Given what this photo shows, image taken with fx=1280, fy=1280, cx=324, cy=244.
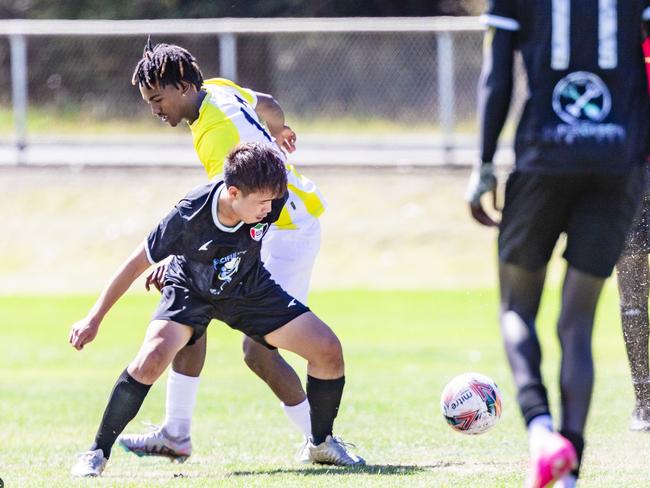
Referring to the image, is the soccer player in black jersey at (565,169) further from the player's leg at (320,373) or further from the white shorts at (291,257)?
the white shorts at (291,257)

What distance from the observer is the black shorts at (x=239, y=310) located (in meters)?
5.54

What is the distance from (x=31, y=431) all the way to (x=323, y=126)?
38.0ft

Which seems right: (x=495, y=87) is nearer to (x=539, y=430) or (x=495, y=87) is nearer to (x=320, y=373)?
(x=539, y=430)

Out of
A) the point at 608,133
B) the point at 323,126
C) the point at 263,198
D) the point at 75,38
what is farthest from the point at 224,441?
the point at 75,38

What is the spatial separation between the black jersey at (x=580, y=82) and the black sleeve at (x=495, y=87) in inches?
2.5

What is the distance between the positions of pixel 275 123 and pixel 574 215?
2447 millimetres

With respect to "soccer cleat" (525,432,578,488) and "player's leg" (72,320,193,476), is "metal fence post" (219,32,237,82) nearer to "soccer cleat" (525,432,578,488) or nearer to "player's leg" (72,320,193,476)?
"player's leg" (72,320,193,476)

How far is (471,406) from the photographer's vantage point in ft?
19.5

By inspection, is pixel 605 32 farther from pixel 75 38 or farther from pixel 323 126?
pixel 75 38

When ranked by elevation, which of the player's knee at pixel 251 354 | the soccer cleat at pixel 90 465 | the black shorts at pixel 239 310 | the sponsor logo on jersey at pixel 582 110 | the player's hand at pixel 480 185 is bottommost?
the soccer cleat at pixel 90 465

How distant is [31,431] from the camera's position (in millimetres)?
7262

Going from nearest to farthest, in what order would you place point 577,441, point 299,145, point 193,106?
point 577,441
point 193,106
point 299,145

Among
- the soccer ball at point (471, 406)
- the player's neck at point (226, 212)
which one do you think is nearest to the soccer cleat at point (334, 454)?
the soccer ball at point (471, 406)

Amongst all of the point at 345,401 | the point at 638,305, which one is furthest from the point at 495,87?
the point at 345,401
